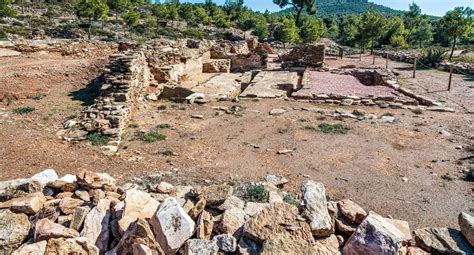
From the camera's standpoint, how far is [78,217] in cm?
384

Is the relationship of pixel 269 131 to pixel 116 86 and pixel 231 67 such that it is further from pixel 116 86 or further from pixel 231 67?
pixel 231 67

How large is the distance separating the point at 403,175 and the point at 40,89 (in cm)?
1347

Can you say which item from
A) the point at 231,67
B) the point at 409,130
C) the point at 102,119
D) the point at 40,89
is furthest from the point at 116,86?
the point at 231,67

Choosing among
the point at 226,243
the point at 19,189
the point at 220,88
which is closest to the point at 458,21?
the point at 220,88

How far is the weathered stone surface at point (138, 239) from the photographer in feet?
11.1

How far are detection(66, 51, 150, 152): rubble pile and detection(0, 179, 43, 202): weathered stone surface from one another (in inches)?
155

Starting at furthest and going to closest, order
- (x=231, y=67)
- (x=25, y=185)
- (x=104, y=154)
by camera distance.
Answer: (x=231, y=67) → (x=104, y=154) → (x=25, y=185)

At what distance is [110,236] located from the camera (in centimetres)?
381

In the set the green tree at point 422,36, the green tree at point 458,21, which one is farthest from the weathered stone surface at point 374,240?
the green tree at point 422,36

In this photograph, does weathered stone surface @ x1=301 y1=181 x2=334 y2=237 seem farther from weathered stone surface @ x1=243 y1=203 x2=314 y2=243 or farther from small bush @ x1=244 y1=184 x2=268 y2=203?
small bush @ x1=244 y1=184 x2=268 y2=203

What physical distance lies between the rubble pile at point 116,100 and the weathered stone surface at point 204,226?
575 centimetres

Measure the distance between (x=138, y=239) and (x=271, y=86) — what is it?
13637 millimetres

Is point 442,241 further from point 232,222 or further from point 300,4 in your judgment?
point 300,4

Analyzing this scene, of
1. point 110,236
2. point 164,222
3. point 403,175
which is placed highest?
point 164,222
